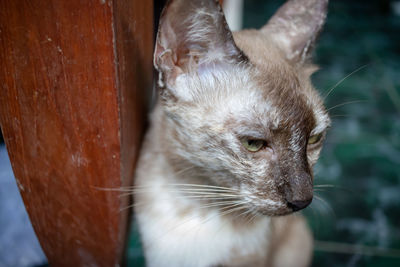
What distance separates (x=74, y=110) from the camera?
33.0 inches

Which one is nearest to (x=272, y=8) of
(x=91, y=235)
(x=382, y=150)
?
(x=382, y=150)

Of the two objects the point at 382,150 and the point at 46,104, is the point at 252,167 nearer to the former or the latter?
the point at 46,104

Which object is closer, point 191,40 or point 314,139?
point 191,40

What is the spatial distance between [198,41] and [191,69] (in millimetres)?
85

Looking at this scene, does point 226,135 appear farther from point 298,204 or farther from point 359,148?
point 359,148

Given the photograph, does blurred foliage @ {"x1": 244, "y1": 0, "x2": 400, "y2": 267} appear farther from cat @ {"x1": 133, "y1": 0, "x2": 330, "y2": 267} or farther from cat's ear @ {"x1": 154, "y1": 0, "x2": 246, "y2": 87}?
cat's ear @ {"x1": 154, "y1": 0, "x2": 246, "y2": 87}

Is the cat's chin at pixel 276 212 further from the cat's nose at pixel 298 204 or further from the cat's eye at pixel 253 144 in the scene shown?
the cat's eye at pixel 253 144

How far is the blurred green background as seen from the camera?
5.42 feet

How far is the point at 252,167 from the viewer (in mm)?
938

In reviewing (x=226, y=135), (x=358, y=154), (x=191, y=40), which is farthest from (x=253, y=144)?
(x=358, y=154)

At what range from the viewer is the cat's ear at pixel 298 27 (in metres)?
1.09

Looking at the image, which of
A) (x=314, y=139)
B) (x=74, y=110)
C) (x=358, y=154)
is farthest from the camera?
(x=358, y=154)

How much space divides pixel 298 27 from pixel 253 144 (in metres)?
0.43

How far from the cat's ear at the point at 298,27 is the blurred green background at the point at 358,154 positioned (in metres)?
0.15
